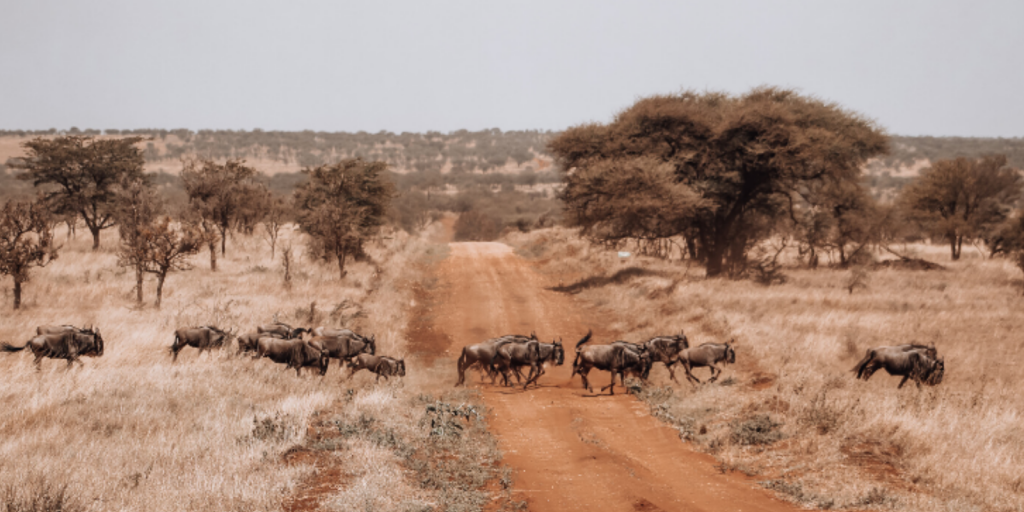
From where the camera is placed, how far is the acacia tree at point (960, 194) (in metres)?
44.2

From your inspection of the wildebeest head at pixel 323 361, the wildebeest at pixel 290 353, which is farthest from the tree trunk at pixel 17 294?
the wildebeest head at pixel 323 361

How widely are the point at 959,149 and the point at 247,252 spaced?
15352 centimetres

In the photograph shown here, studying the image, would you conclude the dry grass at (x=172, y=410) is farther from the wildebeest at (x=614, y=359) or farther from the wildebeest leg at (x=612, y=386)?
the wildebeest leg at (x=612, y=386)

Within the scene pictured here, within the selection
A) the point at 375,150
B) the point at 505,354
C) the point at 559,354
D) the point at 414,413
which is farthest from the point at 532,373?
the point at 375,150

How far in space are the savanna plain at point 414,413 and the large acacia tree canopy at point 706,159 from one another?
24.4 ft

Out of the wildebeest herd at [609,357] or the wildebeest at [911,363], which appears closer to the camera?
the wildebeest at [911,363]

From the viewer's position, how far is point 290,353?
13.7 m

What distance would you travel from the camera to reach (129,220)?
71.1 feet

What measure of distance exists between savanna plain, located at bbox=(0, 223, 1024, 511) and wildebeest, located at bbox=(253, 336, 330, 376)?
0.81 ft

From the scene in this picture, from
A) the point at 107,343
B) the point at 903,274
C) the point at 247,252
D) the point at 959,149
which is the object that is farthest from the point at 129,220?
the point at 959,149

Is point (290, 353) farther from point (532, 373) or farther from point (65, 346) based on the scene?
point (532, 373)

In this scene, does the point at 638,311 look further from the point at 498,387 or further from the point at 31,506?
the point at 31,506

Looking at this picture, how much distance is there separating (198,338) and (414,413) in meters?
6.10

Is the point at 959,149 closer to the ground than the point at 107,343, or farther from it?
farther from it
